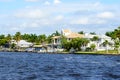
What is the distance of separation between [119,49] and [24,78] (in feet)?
467

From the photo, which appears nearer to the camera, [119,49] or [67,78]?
[67,78]

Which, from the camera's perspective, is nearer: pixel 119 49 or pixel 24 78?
pixel 24 78

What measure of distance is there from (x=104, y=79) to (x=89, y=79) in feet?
5.91

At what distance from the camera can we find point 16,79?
4959cm

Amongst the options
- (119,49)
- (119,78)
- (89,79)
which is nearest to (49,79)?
(89,79)

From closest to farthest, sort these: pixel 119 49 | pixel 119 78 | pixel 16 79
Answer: pixel 16 79 → pixel 119 78 → pixel 119 49

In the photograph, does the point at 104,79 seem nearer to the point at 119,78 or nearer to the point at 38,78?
the point at 119,78

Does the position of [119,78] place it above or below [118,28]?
below

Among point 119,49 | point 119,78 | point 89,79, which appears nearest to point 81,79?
point 89,79

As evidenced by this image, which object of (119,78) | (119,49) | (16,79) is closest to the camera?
(16,79)

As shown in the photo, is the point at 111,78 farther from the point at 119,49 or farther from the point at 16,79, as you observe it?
the point at 119,49

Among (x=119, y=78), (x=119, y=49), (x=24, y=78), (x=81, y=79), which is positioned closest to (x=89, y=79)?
(x=81, y=79)

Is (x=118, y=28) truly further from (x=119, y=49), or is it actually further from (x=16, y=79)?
(x=16, y=79)

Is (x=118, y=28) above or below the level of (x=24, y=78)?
above
